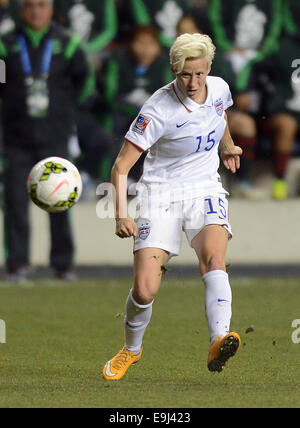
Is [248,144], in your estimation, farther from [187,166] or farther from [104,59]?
[187,166]

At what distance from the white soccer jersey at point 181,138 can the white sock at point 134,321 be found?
67cm

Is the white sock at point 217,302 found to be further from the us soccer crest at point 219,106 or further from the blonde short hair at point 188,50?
the blonde short hair at point 188,50

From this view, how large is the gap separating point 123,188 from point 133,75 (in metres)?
6.96

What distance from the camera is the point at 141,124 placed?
Answer: 7246 mm

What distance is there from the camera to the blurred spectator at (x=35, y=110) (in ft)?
42.3

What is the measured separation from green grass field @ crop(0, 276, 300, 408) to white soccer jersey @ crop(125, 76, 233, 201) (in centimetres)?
115

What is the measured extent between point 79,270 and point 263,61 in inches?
124

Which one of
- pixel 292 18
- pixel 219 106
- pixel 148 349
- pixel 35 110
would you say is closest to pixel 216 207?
pixel 219 106

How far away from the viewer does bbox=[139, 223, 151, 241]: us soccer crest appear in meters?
7.36

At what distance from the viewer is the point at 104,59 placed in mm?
14188

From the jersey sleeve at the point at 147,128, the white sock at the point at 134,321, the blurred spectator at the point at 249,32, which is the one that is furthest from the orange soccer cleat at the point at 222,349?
the blurred spectator at the point at 249,32

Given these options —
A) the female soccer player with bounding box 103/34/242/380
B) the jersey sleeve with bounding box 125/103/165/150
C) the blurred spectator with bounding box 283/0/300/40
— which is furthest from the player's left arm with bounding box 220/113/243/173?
the blurred spectator with bounding box 283/0/300/40
